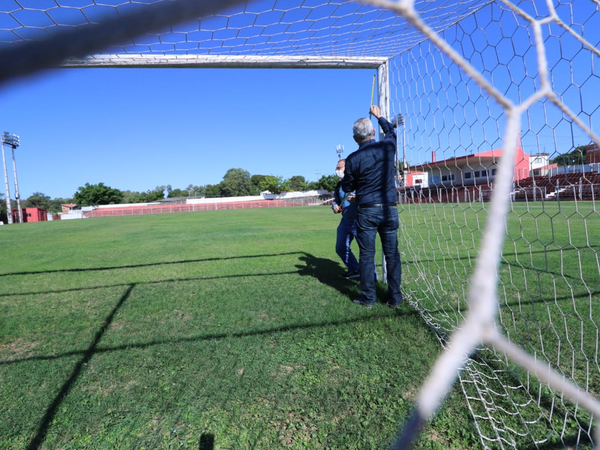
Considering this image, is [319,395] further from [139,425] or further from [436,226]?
[436,226]

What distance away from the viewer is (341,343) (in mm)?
2729

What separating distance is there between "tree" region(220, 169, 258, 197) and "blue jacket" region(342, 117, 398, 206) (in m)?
84.4

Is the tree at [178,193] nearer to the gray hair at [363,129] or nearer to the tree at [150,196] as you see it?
the tree at [150,196]

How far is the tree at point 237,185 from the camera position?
88438mm

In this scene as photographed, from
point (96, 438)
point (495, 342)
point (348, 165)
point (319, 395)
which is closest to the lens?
point (495, 342)

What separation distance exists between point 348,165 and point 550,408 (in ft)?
7.47

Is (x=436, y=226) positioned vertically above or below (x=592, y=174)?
→ below

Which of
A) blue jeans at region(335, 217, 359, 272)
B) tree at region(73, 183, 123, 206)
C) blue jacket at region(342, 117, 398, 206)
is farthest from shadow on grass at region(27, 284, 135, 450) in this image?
tree at region(73, 183, 123, 206)

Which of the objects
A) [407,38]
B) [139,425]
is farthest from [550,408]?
[407,38]

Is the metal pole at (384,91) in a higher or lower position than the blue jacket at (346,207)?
higher

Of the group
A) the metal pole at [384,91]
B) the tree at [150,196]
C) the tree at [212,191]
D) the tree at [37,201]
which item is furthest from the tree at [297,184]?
the metal pole at [384,91]

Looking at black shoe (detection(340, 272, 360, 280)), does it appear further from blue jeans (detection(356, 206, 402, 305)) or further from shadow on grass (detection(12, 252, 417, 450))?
blue jeans (detection(356, 206, 402, 305))

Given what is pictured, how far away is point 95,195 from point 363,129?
70.7m

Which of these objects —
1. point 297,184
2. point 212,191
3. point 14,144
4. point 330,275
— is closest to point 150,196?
point 212,191
